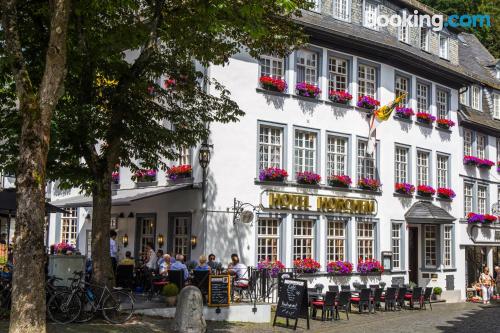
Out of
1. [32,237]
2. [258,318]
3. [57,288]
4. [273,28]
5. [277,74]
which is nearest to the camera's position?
[32,237]

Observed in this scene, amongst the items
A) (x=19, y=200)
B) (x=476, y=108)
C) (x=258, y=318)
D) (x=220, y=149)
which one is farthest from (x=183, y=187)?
(x=476, y=108)

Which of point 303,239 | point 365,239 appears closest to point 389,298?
point 303,239

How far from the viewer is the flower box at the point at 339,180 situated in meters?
23.3

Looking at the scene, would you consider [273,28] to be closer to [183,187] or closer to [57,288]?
[183,187]

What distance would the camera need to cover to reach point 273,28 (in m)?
16.1

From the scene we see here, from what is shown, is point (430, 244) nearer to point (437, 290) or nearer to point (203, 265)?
point (437, 290)

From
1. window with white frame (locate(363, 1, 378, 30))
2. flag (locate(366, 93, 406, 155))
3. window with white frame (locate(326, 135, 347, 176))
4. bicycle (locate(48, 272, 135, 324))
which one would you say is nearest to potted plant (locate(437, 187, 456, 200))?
flag (locate(366, 93, 406, 155))

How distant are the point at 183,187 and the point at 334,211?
5.98 meters

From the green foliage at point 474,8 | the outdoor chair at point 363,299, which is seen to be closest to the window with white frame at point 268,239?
the outdoor chair at point 363,299

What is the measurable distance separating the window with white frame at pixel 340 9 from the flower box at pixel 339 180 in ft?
20.2

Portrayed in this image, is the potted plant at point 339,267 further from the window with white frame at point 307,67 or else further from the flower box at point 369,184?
the window with white frame at point 307,67

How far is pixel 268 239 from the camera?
21.8m

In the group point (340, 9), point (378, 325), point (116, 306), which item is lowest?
point (378, 325)

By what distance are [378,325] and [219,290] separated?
4552mm
